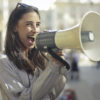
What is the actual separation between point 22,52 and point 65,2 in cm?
3612

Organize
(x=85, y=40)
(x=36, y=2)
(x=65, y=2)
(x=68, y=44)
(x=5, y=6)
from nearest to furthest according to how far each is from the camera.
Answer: (x=68, y=44) → (x=85, y=40) → (x=36, y=2) → (x=5, y=6) → (x=65, y=2)

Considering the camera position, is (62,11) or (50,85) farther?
(62,11)

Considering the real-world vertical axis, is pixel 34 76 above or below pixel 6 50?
below

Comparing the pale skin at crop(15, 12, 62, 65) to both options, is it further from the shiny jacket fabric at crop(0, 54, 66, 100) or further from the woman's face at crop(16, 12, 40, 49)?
the shiny jacket fabric at crop(0, 54, 66, 100)

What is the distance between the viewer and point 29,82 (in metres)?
1.96

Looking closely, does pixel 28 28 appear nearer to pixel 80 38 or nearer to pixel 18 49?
pixel 18 49

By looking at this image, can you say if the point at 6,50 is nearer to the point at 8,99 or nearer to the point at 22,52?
the point at 22,52

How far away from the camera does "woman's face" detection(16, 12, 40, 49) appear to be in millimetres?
2039

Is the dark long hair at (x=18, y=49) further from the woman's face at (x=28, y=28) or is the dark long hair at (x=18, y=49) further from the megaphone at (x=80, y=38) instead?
the megaphone at (x=80, y=38)

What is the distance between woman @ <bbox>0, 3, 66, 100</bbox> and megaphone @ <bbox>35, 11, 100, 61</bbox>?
106mm

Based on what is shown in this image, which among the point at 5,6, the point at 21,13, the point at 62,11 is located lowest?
the point at 62,11

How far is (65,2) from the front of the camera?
3775cm

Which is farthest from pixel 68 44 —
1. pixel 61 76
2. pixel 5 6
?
pixel 5 6

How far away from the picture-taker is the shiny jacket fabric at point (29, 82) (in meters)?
1.82
